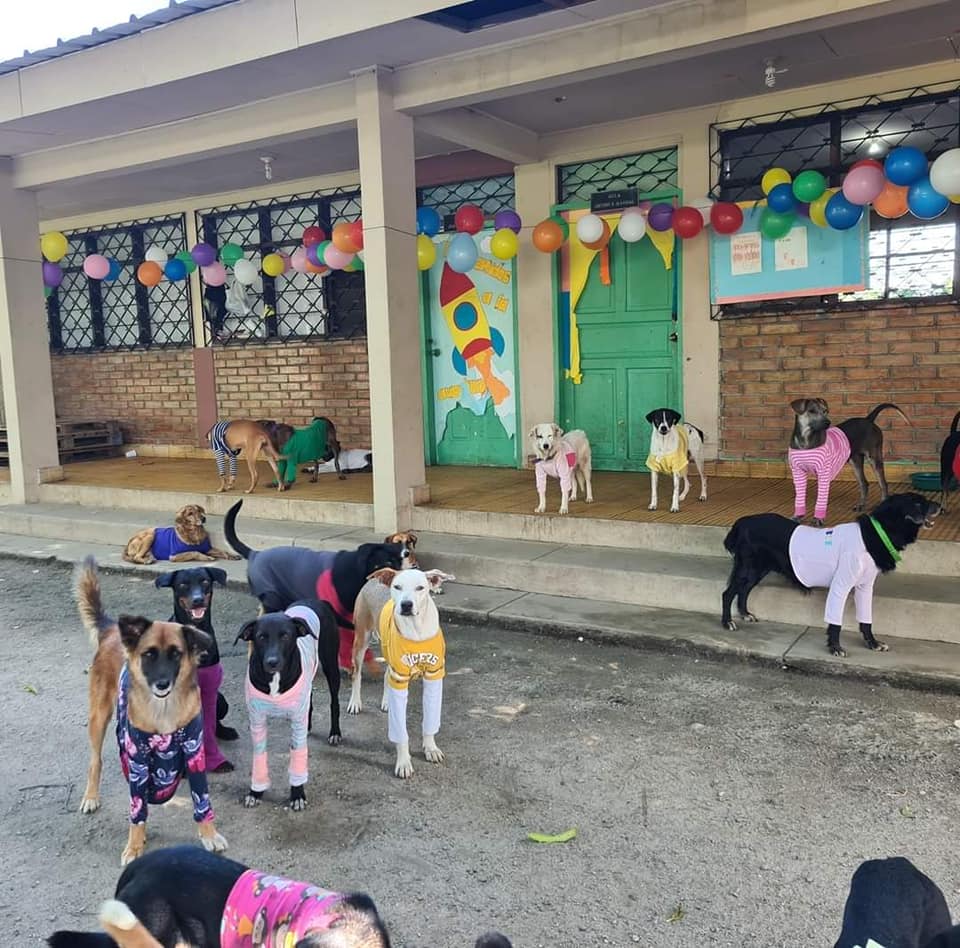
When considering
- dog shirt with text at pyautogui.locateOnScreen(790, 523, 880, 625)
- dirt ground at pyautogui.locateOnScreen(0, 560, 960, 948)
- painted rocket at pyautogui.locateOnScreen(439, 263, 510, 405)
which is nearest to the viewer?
dirt ground at pyautogui.locateOnScreen(0, 560, 960, 948)

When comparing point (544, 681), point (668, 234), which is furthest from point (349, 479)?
point (544, 681)

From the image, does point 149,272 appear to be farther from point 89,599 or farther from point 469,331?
point 89,599

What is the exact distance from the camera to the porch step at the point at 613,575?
15.7ft

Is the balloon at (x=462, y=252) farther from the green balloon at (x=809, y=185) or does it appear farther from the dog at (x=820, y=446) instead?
the dog at (x=820, y=446)

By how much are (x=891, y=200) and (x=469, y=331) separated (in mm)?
4262

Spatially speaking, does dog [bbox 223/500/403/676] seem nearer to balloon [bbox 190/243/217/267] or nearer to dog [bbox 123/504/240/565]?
dog [bbox 123/504/240/565]

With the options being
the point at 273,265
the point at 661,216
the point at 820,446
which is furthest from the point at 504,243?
the point at 820,446

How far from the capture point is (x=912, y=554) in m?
5.26

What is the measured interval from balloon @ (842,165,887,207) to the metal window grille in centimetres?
193

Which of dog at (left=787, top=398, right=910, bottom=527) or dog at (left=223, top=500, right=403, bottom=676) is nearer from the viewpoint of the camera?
A: dog at (left=223, top=500, right=403, bottom=676)

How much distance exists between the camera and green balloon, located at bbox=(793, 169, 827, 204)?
6.63 m

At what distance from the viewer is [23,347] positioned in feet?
30.2

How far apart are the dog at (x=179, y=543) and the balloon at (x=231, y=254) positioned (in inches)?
144

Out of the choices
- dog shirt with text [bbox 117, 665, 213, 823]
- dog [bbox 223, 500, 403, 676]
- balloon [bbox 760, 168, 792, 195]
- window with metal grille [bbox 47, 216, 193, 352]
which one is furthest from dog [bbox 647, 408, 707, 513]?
window with metal grille [bbox 47, 216, 193, 352]
